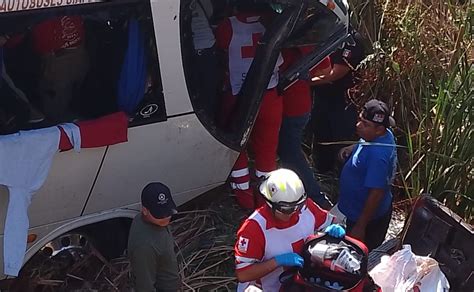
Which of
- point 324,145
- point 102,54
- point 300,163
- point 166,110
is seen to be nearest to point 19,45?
point 102,54

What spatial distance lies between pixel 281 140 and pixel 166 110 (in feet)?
4.97

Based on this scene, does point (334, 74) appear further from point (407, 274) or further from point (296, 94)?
point (407, 274)

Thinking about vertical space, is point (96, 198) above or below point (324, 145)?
above

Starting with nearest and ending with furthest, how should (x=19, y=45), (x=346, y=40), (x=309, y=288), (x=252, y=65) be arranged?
(x=309, y=288) < (x=19, y=45) < (x=252, y=65) < (x=346, y=40)

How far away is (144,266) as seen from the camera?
4734mm

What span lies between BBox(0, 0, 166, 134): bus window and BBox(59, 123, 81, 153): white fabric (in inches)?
3.3

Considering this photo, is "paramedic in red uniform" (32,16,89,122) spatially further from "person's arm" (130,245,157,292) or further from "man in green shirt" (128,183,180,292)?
"person's arm" (130,245,157,292)

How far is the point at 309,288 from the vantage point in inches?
163

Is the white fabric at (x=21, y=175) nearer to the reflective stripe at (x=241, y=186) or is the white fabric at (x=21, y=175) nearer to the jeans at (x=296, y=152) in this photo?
the reflective stripe at (x=241, y=186)

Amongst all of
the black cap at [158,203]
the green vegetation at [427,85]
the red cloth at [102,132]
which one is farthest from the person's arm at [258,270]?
the green vegetation at [427,85]

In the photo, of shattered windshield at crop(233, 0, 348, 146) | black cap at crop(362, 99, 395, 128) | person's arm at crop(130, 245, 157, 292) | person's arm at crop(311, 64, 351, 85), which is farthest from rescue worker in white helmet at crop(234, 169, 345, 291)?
person's arm at crop(311, 64, 351, 85)

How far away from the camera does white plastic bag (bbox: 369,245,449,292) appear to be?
4.57 meters

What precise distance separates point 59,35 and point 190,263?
1.76m

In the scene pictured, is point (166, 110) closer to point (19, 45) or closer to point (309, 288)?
point (19, 45)
